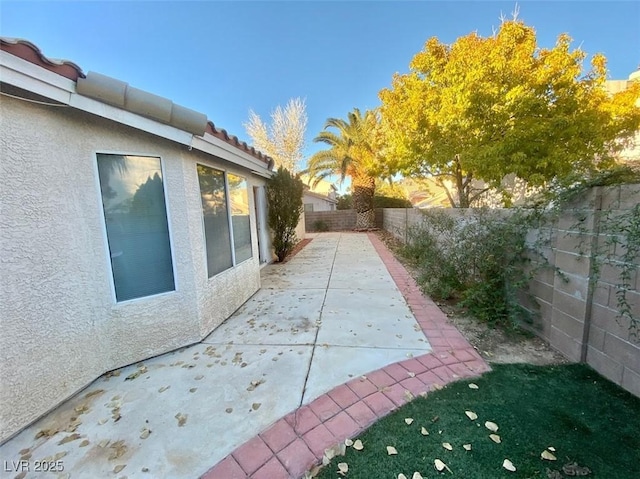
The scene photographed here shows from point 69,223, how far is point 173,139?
143cm

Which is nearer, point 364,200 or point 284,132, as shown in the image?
point 364,200

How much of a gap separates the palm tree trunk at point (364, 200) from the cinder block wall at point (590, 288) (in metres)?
15.0

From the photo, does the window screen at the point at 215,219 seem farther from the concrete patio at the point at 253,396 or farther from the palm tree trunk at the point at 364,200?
the palm tree trunk at the point at 364,200

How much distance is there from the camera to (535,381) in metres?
2.77

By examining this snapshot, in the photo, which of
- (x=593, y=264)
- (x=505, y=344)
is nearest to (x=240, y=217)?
(x=505, y=344)

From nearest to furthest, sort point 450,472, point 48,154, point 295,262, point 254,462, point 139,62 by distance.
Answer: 1. point 450,472
2. point 254,462
3. point 48,154
4. point 139,62
5. point 295,262

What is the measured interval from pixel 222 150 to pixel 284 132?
1925 centimetres

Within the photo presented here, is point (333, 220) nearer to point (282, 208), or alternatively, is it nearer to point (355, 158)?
point (355, 158)

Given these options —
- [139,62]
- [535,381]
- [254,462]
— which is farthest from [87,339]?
[139,62]

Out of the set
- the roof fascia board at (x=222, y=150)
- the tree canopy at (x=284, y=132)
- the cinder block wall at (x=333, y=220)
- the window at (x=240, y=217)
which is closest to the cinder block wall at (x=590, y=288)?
the roof fascia board at (x=222, y=150)

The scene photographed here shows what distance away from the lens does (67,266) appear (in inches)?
105

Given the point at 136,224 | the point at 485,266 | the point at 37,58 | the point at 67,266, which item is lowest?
the point at 485,266

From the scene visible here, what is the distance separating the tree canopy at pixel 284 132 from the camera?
21.6 m

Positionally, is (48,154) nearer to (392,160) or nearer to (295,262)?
(295,262)
